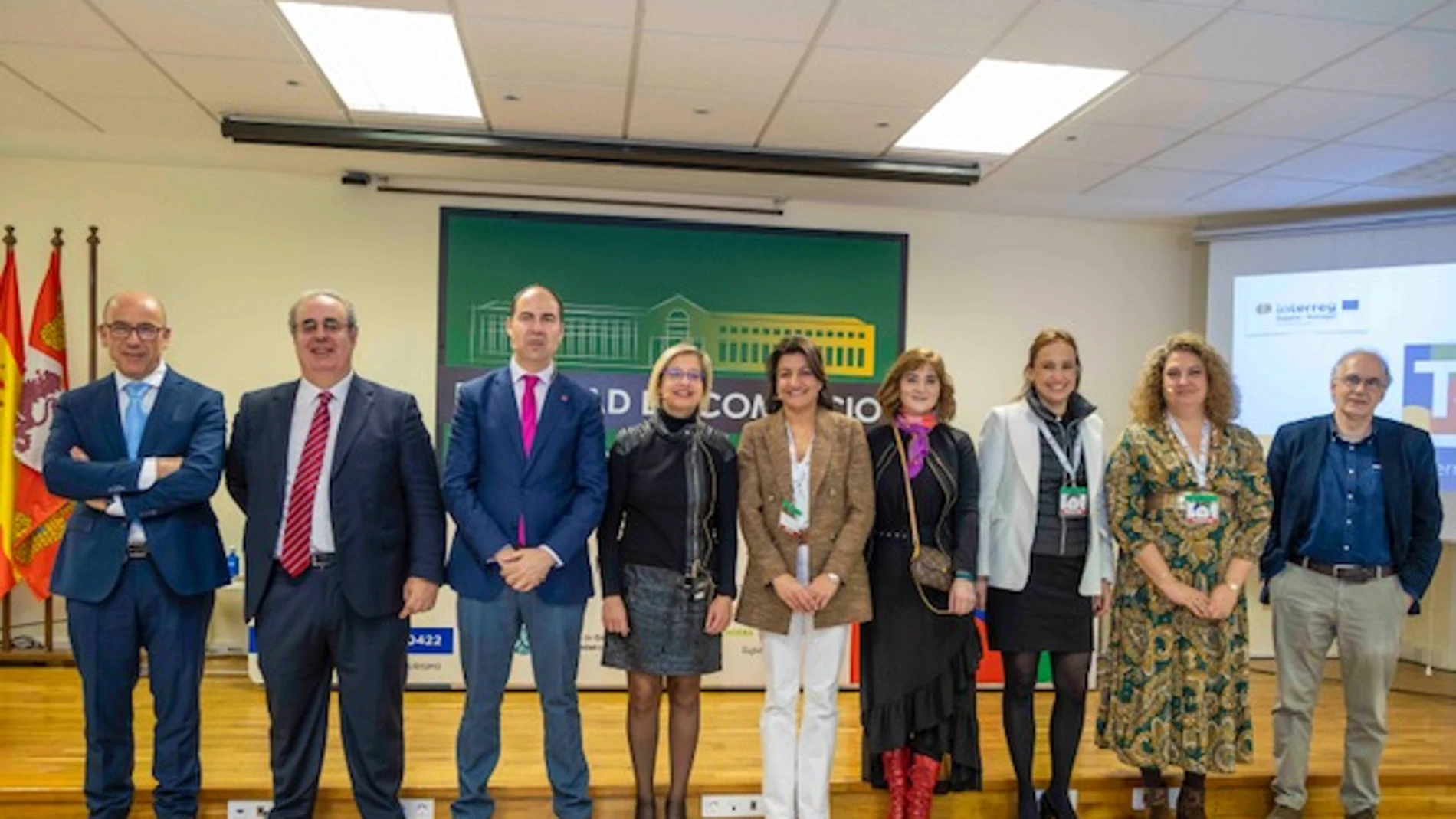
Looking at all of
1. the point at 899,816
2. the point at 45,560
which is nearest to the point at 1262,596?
the point at 899,816

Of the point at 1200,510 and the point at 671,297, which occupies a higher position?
the point at 671,297

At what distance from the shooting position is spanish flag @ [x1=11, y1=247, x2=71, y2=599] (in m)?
4.66

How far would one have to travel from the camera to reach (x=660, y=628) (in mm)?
2840

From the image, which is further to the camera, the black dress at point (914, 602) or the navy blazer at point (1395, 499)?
the navy blazer at point (1395, 499)

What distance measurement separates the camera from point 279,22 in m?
3.26

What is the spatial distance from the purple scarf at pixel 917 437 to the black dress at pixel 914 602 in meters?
0.02

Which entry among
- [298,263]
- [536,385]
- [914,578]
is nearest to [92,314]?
[298,263]

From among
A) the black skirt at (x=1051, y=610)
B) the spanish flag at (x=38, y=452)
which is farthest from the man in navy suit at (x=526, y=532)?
the spanish flag at (x=38, y=452)

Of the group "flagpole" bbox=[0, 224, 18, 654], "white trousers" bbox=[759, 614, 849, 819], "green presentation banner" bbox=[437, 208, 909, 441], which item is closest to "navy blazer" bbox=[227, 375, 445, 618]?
"white trousers" bbox=[759, 614, 849, 819]

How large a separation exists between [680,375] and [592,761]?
1738mm

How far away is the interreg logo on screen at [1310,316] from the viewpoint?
5.30 metres

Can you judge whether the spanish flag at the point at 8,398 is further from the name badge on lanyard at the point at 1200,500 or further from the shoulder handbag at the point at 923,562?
the name badge on lanyard at the point at 1200,500

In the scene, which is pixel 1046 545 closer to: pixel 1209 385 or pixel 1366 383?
pixel 1209 385

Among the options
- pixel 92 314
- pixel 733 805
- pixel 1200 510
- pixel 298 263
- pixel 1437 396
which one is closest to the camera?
pixel 1200 510
